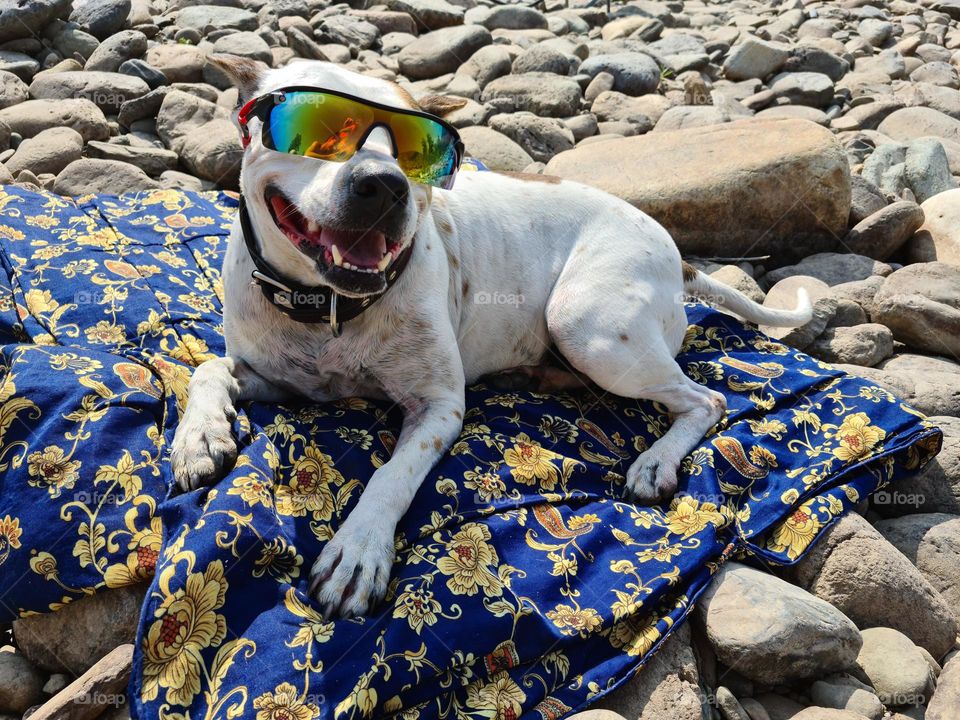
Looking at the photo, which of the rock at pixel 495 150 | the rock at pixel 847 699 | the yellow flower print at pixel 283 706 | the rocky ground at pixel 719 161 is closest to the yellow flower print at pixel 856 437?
the rocky ground at pixel 719 161

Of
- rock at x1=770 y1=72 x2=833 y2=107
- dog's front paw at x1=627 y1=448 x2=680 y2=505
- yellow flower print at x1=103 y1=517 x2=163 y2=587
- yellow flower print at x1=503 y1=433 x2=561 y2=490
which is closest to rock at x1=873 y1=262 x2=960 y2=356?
dog's front paw at x1=627 y1=448 x2=680 y2=505

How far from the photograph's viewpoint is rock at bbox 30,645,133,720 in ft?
7.50

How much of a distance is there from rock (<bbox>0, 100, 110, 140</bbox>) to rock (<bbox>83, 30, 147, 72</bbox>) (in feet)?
4.26

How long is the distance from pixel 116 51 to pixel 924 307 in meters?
6.90

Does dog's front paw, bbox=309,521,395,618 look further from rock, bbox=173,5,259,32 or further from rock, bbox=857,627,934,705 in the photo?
rock, bbox=173,5,259,32

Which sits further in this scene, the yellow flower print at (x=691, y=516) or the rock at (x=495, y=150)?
the rock at (x=495, y=150)

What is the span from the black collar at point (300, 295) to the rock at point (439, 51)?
6.46m

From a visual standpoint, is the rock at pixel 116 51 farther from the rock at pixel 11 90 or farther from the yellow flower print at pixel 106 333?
the yellow flower print at pixel 106 333

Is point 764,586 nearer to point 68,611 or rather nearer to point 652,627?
point 652,627

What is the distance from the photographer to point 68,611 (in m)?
2.54

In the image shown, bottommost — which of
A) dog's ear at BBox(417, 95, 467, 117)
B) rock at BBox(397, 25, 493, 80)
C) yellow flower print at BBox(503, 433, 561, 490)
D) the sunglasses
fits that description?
rock at BBox(397, 25, 493, 80)

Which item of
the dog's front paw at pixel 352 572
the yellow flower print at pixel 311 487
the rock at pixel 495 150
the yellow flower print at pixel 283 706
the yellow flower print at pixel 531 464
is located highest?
the dog's front paw at pixel 352 572

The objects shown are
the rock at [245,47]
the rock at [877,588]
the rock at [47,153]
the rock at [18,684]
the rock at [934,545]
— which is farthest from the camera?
the rock at [245,47]

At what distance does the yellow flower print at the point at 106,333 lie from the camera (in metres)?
3.59
